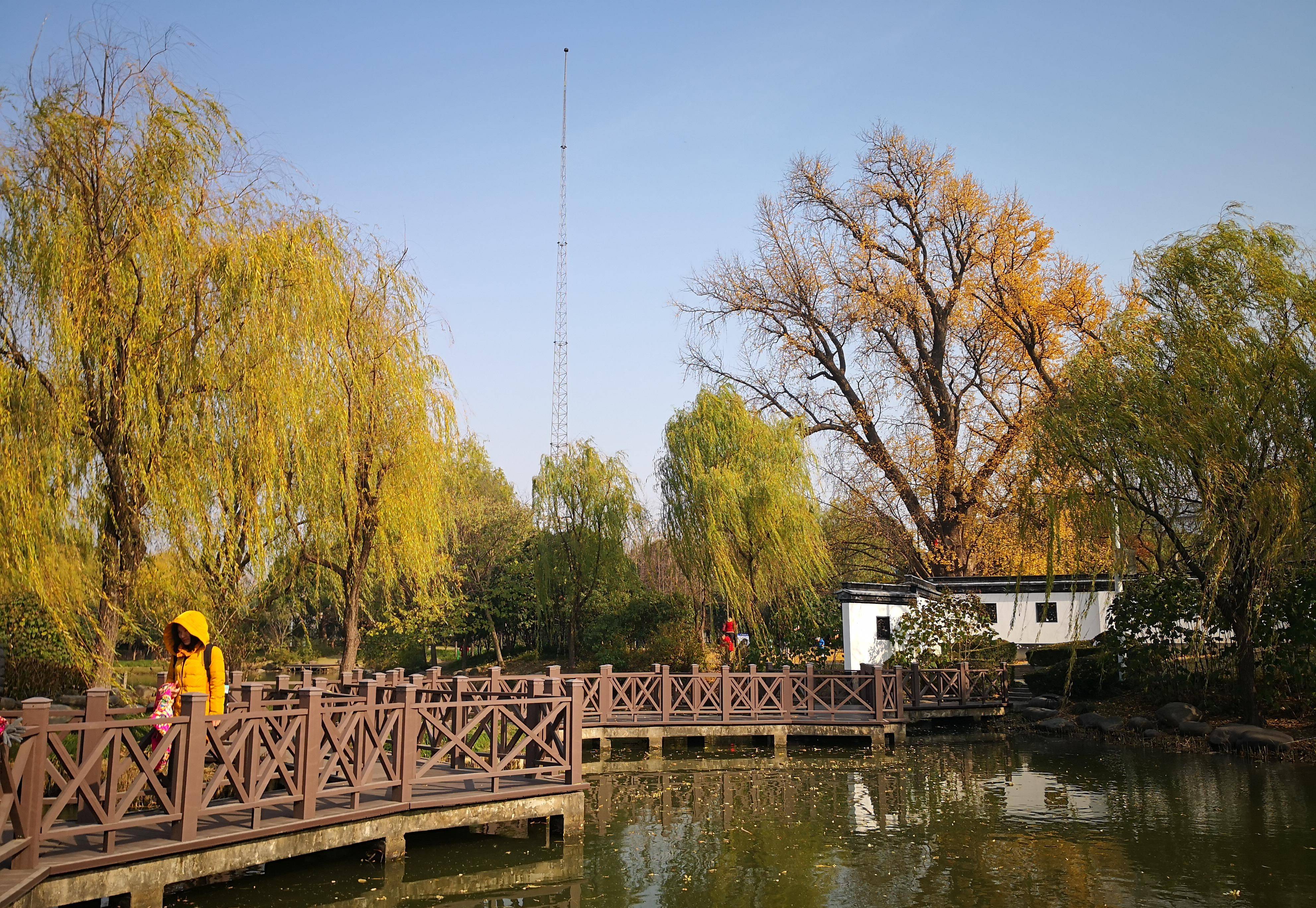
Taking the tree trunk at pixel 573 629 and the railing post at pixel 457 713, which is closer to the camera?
the railing post at pixel 457 713

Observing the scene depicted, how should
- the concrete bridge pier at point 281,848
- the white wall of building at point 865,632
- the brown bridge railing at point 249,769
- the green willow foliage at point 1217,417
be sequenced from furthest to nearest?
1. the white wall of building at point 865,632
2. the green willow foliage at point 1217,417
3. the concrete bridge pier at point 281,848
4. the brown bridge railing at point 249,769

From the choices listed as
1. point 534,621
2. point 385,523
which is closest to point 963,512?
point 534,621

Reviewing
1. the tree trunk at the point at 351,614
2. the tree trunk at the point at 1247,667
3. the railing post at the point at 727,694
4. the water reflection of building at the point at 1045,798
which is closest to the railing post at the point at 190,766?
the tree trunk at the point at 351,614

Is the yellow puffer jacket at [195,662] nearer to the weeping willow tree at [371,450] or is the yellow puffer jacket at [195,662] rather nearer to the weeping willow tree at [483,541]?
the weeping willow tree at [371,450]

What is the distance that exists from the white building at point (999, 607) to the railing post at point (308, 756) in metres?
12.8

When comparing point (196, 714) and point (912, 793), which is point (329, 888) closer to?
point (196, 714)

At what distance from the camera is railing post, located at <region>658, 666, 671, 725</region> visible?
58.2 feet

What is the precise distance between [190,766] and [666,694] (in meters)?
11.2

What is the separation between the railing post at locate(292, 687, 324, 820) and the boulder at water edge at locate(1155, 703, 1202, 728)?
15005 millimetres

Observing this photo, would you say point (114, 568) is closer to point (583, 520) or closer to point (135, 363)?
point (135, 363)

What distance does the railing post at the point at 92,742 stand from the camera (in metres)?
6.85

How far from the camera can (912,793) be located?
42.3 feet

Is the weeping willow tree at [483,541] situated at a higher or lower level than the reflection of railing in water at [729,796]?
higher

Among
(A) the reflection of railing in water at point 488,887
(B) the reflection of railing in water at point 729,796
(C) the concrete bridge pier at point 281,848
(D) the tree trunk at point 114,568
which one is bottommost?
(B) the reflection of railing in water at point 729,796
